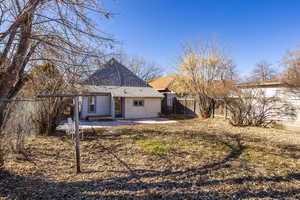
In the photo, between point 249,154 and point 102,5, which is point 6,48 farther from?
point 249,154

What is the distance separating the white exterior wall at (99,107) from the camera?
527 inches

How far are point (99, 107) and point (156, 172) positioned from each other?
35.7ft

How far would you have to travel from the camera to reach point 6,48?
3.37 meters

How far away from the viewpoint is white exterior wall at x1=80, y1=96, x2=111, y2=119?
13391mm

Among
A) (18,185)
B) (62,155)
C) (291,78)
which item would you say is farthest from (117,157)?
(291,78)

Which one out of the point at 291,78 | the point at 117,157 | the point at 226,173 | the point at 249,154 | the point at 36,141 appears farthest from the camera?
the point at 291,78

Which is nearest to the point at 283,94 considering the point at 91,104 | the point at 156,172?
the point at 156,172

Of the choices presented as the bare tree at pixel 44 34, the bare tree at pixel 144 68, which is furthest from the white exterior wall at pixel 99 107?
the bare tree at pixel 144 68

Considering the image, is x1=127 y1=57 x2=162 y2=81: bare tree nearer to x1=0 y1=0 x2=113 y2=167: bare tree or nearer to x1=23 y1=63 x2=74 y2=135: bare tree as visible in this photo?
x1=23 y1=63 x2=74 y2=135: bare tree

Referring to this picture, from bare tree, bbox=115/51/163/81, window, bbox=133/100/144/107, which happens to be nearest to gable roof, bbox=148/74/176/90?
window, bbox=133/100/144/107

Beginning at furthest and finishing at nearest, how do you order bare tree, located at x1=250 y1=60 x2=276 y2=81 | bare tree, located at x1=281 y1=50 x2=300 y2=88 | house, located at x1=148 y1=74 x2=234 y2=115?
bare tree, located at x1=250 y1=60 x2=276 y2=81
house, located at x1=148 y1=74 x2=234 y2=115
bare tree, located at x1=281 y1=50 x2=300 y2=88

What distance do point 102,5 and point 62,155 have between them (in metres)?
4.53

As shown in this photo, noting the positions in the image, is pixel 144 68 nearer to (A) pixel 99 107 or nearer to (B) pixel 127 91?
(B) pixel 127 91

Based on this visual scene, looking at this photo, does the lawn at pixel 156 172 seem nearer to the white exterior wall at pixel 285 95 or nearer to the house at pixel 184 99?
the white exterior wall at pixel 285 95
